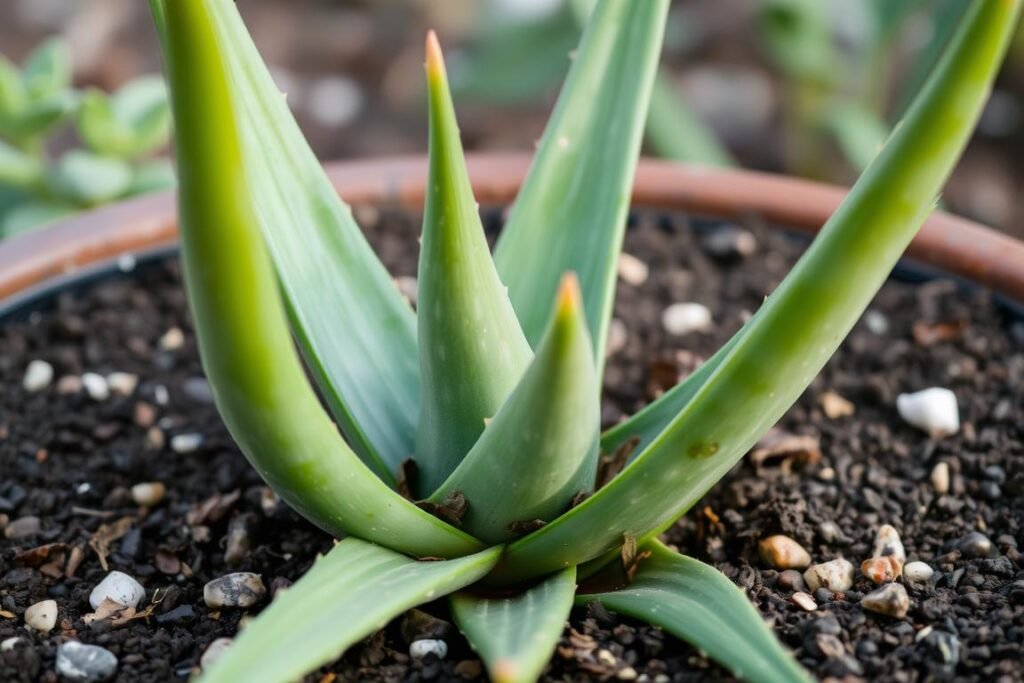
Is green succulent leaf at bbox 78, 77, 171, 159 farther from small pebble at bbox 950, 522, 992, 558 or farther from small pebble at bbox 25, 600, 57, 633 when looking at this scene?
small pebble at bbox 950, 522, 992, 558

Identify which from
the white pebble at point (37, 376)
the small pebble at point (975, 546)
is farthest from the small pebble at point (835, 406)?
the white pebble at point (37, 376)

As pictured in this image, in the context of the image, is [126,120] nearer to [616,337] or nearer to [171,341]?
[171,341]

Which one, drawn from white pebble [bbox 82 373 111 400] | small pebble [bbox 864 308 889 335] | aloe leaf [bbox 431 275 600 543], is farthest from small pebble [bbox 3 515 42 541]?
small pebble [bbox 864 308 889 335]

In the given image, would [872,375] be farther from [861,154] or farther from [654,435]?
[861,154]

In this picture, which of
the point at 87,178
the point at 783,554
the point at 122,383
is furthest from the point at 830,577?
the point at 87,178

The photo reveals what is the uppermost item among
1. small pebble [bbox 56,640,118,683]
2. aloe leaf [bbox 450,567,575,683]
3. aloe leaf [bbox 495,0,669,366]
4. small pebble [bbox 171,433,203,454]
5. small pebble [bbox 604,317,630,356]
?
aloe leaf [bbox 495,0,669,366]
